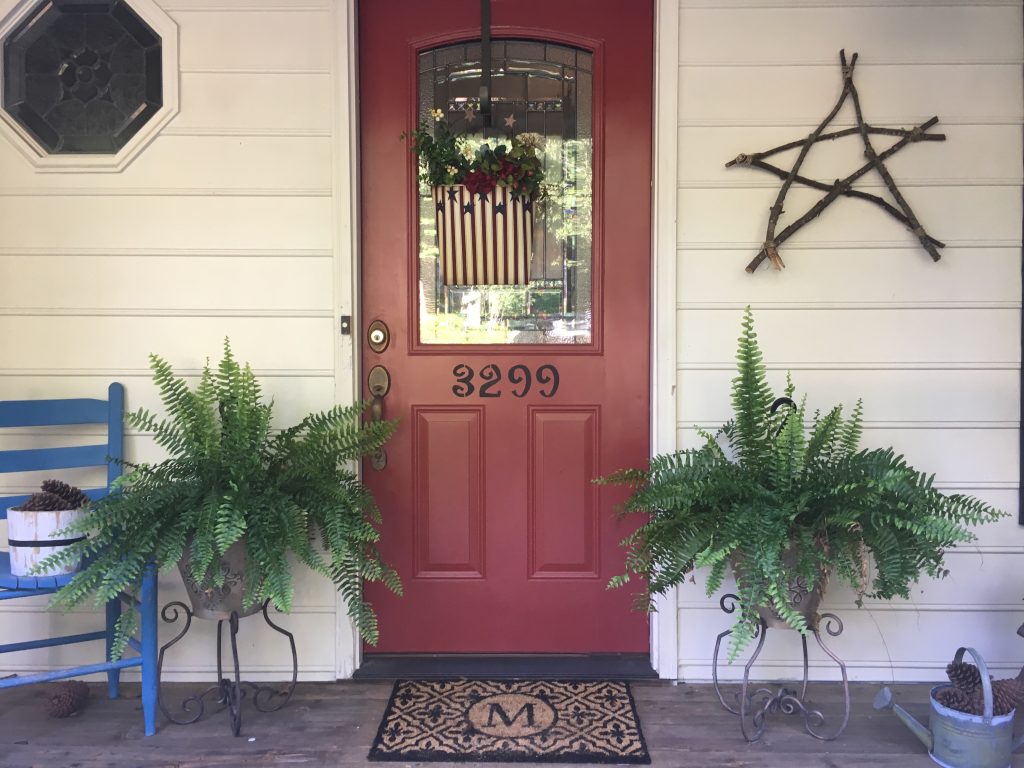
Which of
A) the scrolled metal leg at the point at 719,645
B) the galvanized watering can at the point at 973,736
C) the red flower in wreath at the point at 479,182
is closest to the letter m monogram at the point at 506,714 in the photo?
the scrolled metal leg at the point at 719,645

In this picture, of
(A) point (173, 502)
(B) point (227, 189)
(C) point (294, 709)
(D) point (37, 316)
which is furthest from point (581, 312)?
(D) point (37, 316)

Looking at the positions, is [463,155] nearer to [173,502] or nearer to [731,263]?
[731,263]

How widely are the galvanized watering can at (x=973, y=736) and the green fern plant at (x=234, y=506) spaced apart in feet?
4.87

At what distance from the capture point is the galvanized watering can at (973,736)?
1.83 meters

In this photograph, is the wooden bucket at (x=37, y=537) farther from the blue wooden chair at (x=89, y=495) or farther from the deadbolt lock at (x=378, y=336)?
the deadbolt lock at (x=378, y=336)

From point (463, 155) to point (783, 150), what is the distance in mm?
1007

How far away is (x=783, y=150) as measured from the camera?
231 cm

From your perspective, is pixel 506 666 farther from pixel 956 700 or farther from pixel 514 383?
pixel 956 700

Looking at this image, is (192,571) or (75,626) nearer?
(192,571)

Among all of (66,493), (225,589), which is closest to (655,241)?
(225,589)

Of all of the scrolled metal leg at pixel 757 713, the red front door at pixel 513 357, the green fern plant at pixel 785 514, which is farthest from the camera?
the red front door at pixel 513 357

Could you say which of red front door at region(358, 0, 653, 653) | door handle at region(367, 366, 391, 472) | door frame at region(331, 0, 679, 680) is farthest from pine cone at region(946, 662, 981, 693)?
door handle at region(367, 366, 391, 472)

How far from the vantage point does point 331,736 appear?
2.07 m

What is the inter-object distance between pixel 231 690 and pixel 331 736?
1.07ft
